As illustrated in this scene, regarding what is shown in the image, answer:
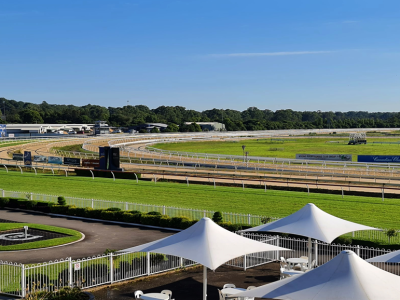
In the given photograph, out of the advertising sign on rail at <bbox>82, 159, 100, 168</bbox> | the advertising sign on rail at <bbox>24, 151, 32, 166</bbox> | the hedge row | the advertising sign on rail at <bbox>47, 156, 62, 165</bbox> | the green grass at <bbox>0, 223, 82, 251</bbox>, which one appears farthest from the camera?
the advertising sign on rail at <bbox>47, 156, 62, 165</bbox>

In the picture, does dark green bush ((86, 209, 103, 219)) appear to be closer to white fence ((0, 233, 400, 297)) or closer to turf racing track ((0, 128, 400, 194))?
white fence ((0, 233, 400, 297))

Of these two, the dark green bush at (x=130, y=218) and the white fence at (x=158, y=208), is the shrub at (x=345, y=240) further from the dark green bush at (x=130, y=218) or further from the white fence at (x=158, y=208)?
the dark green bush at (x=130, y=218)

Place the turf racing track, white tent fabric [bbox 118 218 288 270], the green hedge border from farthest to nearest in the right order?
the turf racing track
the green hedge border
white tent fabric [bbox 118 218 288 270]

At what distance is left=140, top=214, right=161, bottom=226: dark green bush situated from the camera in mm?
23080

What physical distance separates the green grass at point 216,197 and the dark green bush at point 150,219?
454cm

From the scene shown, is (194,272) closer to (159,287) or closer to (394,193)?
(159,287)

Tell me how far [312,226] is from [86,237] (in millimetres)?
10431

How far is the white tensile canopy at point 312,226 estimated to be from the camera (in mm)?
14062

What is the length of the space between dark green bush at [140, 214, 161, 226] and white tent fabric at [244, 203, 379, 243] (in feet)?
29.4

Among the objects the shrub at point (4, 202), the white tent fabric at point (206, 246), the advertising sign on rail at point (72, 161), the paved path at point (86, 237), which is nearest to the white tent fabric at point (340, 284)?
the white tent fabric at point (206, 246)

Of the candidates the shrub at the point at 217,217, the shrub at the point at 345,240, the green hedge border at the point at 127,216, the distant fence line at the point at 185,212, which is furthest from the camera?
the shrub at the point at 217,217

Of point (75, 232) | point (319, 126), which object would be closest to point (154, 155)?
point (75, 232)

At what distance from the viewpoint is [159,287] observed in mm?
14406

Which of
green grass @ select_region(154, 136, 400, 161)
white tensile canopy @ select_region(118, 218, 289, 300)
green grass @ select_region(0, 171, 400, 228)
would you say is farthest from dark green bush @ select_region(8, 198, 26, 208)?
green grass @ select_region(154, 136, 400, 161)
